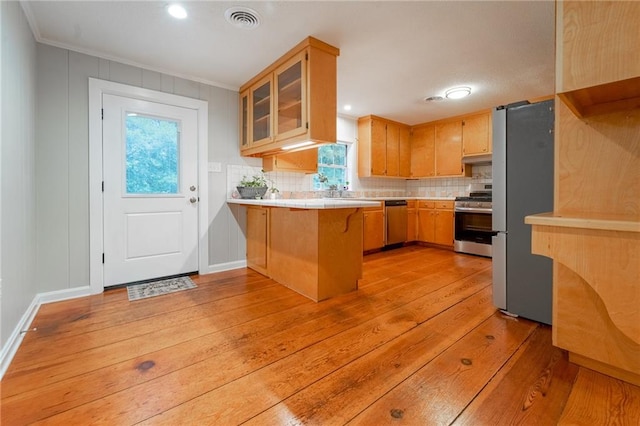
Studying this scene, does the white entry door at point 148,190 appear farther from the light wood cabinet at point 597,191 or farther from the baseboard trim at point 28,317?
the light wood cabinet at point 597,191

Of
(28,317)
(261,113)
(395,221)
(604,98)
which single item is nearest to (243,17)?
(261,113)

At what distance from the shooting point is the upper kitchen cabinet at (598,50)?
1.00 meters

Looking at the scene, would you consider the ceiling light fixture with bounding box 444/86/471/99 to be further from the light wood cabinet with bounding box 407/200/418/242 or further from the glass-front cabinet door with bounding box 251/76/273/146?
the glass-front cabinet door with bounding box 251/76/273/146

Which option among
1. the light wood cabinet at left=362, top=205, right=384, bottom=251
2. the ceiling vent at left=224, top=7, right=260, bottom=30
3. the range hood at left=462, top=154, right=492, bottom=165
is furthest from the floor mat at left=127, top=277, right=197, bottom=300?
the range hood at left=462, top=154, right=492, bottom=165

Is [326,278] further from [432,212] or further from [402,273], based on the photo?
[432,212]

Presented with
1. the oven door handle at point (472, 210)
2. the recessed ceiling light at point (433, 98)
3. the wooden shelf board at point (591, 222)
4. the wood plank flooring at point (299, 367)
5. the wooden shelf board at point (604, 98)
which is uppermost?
the recessed ceiling light at point (433, 98)

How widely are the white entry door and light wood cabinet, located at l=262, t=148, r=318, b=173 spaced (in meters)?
0.84

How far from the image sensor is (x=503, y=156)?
2.06 m

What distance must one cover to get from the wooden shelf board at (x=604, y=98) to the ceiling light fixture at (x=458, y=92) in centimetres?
237

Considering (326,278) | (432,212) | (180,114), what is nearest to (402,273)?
(326,278)

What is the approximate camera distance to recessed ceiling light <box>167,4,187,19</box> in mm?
1966

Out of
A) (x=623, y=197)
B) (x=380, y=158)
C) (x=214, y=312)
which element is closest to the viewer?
(x=623, y=197)

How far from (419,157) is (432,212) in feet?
3.47

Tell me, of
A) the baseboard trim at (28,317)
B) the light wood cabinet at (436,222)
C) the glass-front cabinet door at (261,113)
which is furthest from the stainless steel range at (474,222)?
the baseboard trim at (28,317)
